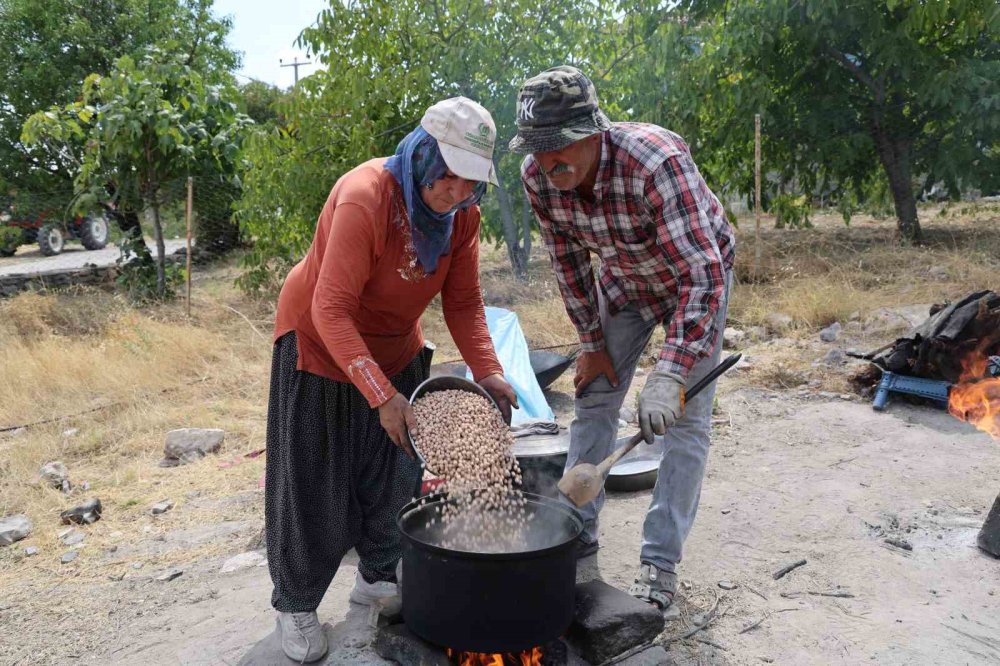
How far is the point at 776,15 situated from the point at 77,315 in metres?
7.91

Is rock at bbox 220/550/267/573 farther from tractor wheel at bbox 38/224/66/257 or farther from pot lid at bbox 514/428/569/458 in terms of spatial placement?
tractor wheel at bbox 38/224/66/257

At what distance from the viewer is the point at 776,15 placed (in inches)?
314

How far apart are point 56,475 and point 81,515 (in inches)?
23.8

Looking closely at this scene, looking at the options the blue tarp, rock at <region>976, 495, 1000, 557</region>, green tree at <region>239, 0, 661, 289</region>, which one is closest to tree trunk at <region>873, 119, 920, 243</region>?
green tree at <region>239, 0, 661, 289</region>

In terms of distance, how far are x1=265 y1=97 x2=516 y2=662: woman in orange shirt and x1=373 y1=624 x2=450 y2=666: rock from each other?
0.41 ft

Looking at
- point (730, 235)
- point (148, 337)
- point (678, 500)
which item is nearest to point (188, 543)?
point (678, 500)

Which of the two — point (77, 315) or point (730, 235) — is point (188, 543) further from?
point (77, 315)

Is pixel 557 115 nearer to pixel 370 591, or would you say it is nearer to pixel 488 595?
pixel 488 595

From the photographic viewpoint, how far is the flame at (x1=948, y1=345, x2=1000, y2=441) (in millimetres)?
4379

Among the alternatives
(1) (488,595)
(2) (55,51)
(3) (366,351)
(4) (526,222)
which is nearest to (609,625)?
(1) (488,595)

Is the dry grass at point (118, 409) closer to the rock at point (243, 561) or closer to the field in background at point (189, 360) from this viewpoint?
the field in background at point (189, 360)

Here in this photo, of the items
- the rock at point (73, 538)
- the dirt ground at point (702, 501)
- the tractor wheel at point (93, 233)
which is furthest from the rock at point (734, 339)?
the tractor wheel at point (93, 233)

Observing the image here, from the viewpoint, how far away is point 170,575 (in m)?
3.31

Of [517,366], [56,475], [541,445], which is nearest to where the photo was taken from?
[541,445]
